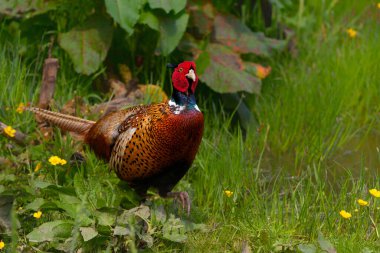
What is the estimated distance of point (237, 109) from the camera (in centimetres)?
491

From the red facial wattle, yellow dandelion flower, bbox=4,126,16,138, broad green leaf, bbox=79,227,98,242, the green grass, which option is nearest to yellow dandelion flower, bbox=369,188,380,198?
the green grass

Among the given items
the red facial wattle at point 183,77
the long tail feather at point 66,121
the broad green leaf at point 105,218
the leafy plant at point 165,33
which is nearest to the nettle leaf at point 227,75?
the leafy plant at point 165,33

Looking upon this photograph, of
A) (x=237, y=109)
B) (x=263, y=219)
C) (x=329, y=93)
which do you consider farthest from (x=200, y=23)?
(x=263, y=219)

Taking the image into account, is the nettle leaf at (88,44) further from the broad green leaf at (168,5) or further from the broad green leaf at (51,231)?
the broad green leaf at (51,231)

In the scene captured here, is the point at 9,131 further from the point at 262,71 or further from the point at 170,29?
the point at 262,71

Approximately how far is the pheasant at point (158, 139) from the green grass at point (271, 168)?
5.7 inches

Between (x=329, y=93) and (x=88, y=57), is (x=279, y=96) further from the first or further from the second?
(x=88, y=57)

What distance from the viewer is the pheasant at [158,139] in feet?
11.6

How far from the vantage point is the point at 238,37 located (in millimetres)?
5102

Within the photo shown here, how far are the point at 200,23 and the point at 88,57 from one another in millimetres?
765

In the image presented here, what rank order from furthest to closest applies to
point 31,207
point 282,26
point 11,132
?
point 282,26
point 11,132
point 31,207

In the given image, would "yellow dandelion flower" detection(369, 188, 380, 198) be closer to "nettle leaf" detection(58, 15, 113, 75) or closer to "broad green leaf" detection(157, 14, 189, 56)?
"broad green leaf" detection(157, 14, 189, 56)

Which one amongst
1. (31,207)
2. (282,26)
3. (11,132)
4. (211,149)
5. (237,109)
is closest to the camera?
(31,207)

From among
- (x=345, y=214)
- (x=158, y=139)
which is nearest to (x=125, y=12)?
(x=158, y=139)
